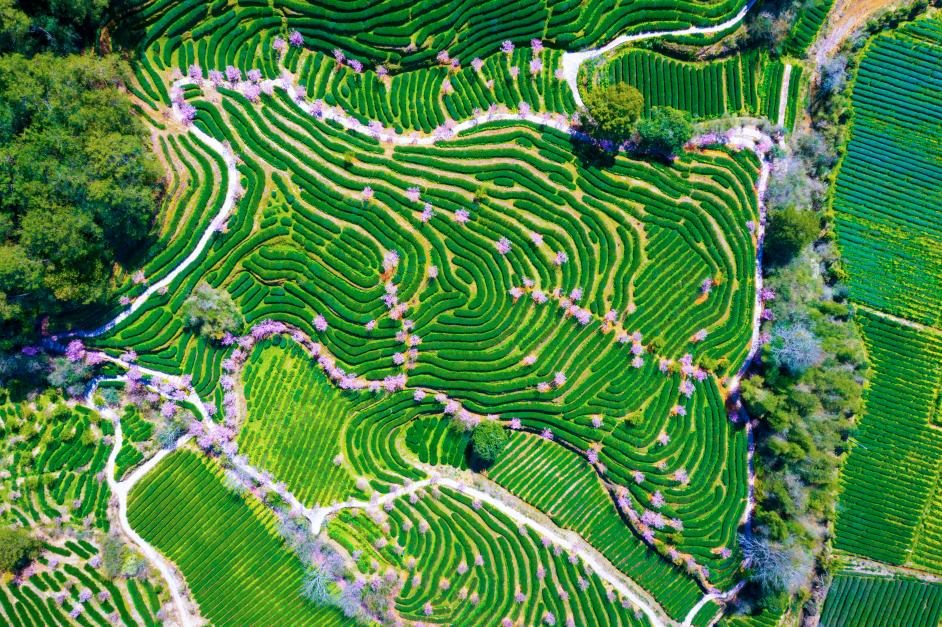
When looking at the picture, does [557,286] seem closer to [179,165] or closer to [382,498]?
[382,498]

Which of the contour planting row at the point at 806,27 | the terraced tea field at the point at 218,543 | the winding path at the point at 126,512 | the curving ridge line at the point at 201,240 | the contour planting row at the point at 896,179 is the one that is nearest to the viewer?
the curving ridge line at the point at 201,240

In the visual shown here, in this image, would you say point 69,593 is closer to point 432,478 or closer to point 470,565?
point 432,478

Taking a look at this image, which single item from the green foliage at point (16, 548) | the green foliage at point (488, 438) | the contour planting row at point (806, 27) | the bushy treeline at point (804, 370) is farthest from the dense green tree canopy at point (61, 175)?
the contour planting row at point (806, 27)

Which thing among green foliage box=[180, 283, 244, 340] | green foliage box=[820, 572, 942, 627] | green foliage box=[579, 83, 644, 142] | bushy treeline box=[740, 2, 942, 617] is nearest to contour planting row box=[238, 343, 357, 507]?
green foliage box=[180, 283, 244, 340]

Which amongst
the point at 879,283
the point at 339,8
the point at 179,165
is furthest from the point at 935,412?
the point at 179,165

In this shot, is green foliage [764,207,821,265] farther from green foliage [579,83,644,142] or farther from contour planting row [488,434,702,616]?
contour planting row [488,434,702,616]

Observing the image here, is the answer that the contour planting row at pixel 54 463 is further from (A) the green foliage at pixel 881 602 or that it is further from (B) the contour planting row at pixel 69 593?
(A) the green foliage at pixel 881 602
